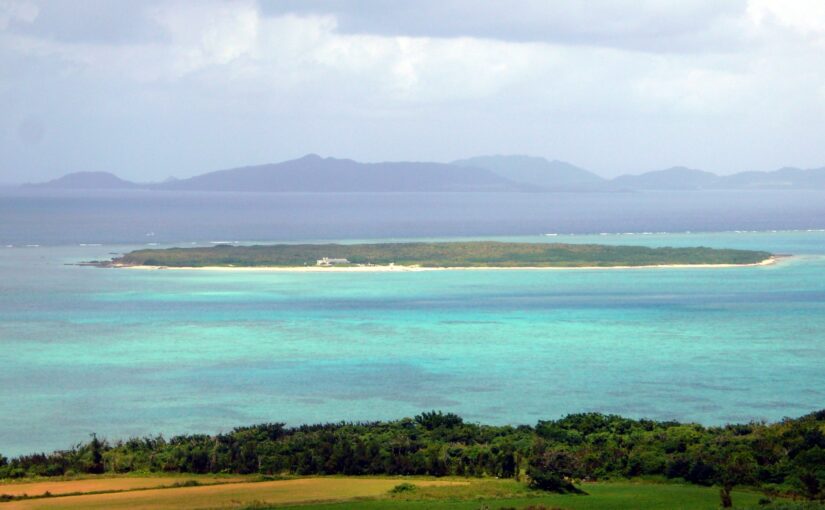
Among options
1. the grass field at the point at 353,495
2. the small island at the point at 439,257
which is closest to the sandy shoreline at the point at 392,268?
the small island at the point at 439,257

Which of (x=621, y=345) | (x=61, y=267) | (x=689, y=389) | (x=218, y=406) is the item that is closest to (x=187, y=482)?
(x=218, y=406)

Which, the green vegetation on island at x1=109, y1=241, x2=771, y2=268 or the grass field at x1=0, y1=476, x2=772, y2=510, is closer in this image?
the grass field at x1=0, y1=476, x2=772, y2=510

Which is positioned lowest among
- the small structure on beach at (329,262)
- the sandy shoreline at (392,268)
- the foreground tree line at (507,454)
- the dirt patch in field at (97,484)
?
the dirt patch in field at (97,484)

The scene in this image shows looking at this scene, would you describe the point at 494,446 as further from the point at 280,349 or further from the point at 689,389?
the point at 280,349

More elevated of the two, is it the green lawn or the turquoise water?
the turquoise water

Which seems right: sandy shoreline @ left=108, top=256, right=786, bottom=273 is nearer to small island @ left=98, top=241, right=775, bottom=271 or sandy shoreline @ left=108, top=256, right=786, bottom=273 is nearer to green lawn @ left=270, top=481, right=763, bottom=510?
small island @ left=98, top=241, right=775, bottom=271

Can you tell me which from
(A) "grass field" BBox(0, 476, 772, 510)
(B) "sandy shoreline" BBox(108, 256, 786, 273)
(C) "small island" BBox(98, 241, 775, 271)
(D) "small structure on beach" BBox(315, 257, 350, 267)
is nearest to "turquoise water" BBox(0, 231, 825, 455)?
(B) "sandy shoreline" BBox(108, 256, 786, 273)

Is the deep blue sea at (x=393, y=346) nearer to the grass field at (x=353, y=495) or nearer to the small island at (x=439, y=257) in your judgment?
the small island at (x=439, y=257)

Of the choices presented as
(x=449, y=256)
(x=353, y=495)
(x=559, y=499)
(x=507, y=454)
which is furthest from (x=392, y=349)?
(x=449, y=256)

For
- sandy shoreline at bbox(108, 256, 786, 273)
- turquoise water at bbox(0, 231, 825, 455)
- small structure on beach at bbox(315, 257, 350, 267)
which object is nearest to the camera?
turquoise water at bbox(0, 231, 825, 455)
